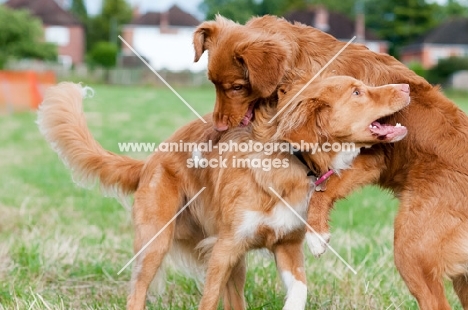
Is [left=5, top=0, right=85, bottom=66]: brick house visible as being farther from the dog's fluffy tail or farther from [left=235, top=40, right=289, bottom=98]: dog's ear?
[left=235, top=40, right=289, bottom=98]: dog's ear

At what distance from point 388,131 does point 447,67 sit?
152 feet

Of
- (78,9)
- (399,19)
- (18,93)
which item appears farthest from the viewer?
(78,9)

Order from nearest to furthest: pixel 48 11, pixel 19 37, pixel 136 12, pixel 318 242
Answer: pixel 318 242 → pixel 19 37 → pixel 136 12 → pixel 48 11

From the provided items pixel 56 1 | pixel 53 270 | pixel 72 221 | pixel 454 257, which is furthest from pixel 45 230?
pixel 56 1

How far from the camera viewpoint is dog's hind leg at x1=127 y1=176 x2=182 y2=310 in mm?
4895

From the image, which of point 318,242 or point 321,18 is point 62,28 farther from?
point 318,242

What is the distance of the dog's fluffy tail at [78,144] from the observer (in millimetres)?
5379

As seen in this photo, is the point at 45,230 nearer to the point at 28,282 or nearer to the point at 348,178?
the point at 28,282

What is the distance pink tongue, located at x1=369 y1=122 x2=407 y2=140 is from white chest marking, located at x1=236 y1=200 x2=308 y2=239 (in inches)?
24.6

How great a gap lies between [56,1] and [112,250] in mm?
79060

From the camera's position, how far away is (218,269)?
14.7ft

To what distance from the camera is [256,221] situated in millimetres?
4430

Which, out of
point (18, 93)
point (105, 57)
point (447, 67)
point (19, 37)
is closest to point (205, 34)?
point (18, 93)

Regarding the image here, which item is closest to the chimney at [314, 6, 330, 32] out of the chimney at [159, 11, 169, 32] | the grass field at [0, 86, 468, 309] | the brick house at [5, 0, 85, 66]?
the chimney at [159, 11, 169, 32]
